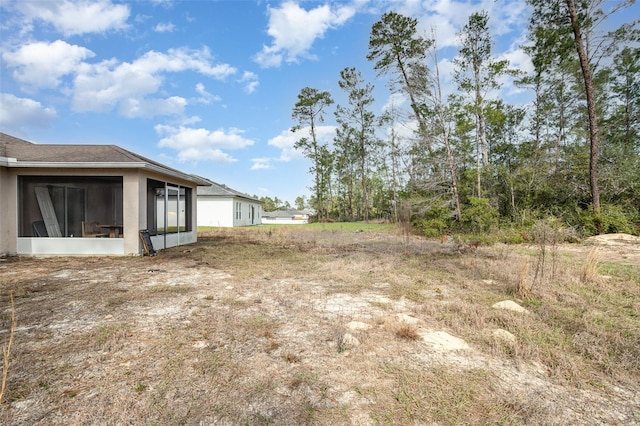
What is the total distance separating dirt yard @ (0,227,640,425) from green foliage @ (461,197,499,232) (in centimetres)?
757

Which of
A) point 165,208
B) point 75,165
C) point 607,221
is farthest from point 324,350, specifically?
point 607,221

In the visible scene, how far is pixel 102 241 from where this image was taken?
7785 mm

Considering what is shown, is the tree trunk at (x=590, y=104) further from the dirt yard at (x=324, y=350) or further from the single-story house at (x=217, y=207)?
the single-story house at (x=217, y=207)

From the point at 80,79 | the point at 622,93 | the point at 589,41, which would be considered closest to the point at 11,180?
the point at 80,79

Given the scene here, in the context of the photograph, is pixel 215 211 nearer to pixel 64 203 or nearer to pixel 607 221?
pixel 64 203

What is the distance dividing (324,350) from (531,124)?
23709 millimetres

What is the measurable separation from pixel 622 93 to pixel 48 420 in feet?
92.0

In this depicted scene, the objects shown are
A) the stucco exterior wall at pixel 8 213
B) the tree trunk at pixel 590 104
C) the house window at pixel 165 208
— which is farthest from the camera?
the tree trunk at pixel 590 104

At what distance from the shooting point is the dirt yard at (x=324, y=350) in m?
1.75

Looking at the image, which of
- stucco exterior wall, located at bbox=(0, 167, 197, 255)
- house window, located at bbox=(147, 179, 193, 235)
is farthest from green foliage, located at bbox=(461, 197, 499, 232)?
stucco exterior wall, located at bbox=(0, 167, 197, 255)

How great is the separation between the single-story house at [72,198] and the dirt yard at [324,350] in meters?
2.97

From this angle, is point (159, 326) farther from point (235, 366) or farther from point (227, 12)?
point (227, 12)

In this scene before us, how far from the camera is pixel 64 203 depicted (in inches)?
330

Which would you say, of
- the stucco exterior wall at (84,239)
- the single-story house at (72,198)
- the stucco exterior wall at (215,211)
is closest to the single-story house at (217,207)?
the stucco exterior wall at (215,211)
